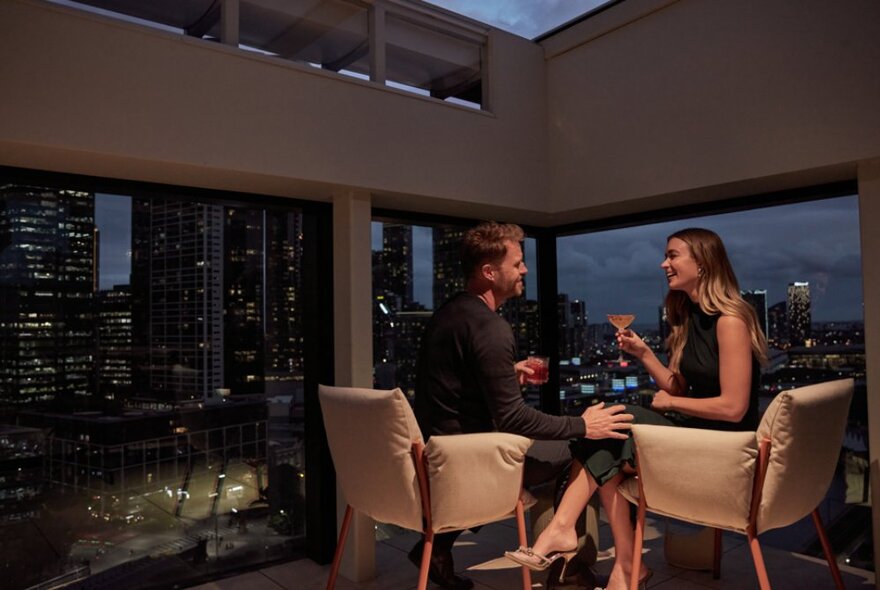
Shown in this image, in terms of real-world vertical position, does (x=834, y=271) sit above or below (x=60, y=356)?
above

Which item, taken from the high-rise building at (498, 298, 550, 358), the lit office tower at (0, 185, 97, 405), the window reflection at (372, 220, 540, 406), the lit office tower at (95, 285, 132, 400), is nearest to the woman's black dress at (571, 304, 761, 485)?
the window reflection at (372, 220, 540, 406)

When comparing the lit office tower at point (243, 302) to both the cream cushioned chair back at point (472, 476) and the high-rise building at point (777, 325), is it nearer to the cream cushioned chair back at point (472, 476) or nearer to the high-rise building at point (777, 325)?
the cream cushioned chair back at point (472, 476)

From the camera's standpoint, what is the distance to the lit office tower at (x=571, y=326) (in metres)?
4.32

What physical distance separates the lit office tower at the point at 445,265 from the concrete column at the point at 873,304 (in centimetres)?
202

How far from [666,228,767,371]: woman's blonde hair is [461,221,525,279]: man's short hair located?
2.32 ft

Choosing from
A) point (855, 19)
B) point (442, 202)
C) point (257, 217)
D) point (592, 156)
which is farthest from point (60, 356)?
point (855, 19)

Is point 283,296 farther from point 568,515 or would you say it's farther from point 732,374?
point 732,374

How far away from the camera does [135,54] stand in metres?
2.45

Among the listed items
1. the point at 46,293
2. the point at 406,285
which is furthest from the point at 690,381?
the point at 46,293

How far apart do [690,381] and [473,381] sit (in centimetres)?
90

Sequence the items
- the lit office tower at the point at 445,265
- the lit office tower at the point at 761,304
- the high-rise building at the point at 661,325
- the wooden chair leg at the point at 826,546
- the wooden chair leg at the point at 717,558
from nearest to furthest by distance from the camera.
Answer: the wooden chair leg at the point at 826,546 → the wooden chair leg at the point at 717,558 → the lit office tower at the point at 761,304 → the high-rise building at the point at 661,325 → the lit office tower at the point at 445,265

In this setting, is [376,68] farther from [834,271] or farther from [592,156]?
[834,271]

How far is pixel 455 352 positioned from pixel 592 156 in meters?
1.70

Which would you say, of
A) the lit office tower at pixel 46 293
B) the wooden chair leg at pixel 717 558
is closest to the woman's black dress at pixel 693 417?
the wooden chair leg at pixel 717 558
